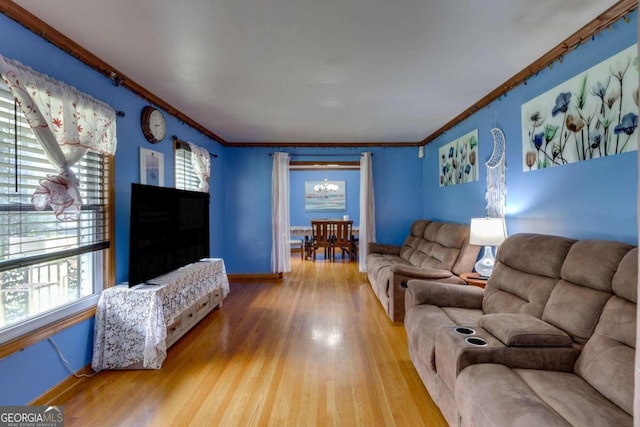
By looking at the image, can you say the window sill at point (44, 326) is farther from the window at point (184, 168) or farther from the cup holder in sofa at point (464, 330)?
the cup holder in sofa at point (464, 330)

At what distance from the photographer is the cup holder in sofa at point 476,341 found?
1.55 m

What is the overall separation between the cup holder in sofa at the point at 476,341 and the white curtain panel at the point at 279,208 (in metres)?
3.80

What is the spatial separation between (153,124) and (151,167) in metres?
0.43

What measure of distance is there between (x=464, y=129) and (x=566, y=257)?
2366 mm

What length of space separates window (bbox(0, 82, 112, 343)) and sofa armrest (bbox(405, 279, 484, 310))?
8.28 ft

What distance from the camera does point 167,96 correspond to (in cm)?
301

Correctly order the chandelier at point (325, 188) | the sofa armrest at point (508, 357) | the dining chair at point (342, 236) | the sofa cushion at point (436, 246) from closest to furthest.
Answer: the sofa armrest at point (508, 357)
the sofa cushion at point (436, 246)
the dining chair at point (342, 236)
the chandelier at point (325, 188)

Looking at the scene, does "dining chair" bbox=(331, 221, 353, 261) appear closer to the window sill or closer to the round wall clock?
the round wall clock

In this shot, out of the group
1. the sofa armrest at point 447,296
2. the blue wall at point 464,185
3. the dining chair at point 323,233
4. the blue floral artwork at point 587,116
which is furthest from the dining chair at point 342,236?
the blue floral artwork at point 587,116

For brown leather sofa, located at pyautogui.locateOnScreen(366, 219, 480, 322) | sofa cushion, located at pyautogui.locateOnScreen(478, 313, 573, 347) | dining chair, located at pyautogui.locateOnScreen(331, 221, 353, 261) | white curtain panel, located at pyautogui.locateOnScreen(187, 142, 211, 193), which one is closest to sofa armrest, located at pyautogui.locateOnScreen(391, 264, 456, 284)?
brown leather sofa, located at pyautogui.locateOnScreen(366, 219, 480, 322)

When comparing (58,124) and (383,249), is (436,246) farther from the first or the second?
(58,124)

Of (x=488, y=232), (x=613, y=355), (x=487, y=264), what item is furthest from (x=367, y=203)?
(x=613, y=355)

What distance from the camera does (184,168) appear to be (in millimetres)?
3719

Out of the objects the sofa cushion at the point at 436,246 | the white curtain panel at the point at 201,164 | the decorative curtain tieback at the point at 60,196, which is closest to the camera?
the decorative curtain tieback at the point at 60,196
